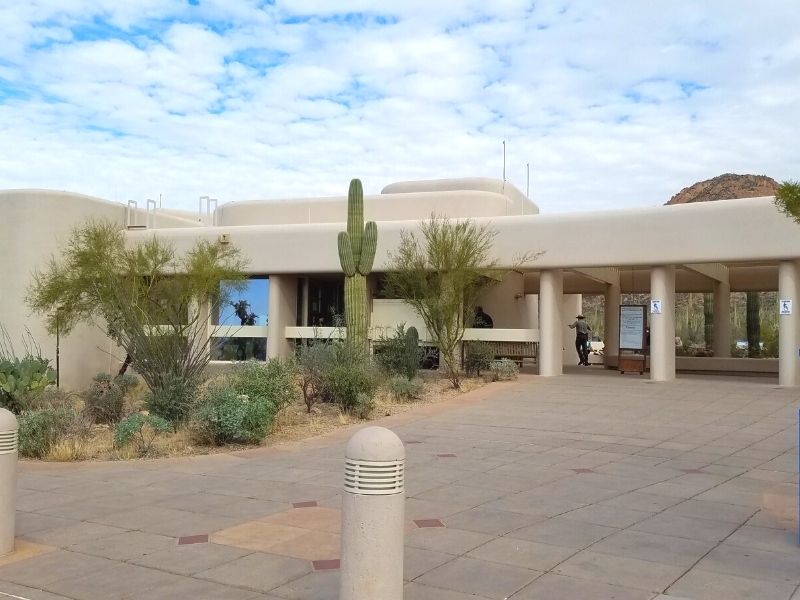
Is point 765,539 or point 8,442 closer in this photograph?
point 8,442

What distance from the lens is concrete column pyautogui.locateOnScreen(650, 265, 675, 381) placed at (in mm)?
20344

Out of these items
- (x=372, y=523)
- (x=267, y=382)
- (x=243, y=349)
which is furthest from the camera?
(x=243, y=349)

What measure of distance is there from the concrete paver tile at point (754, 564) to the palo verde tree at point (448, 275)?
12.9 meters

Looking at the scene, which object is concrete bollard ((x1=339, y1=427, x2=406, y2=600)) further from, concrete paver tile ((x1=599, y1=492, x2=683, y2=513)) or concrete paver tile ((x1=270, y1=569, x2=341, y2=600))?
concrete paver tile ((x1=599, y1=492, x2=683, y2=513))

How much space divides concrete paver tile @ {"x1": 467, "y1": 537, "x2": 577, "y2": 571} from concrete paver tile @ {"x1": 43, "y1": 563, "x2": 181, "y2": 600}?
2388mm

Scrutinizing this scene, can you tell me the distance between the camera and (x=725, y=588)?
5.36 meters

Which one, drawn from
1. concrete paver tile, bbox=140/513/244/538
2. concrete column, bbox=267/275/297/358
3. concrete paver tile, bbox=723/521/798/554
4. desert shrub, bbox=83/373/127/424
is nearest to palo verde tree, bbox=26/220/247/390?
concrete column, bbox=267/275/297/358

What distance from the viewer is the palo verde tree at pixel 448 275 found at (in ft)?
66.1

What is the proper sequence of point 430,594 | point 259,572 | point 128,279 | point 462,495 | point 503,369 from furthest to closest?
1. point 128,279
2. point 503,369
3. point 462,495
4. point 259,572
5. point 430,594

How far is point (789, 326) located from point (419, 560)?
15902 mm

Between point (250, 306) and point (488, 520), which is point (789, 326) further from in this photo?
point (250, 306)

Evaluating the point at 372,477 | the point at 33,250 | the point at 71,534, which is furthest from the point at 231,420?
the point at 33,250

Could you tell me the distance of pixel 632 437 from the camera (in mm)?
12523

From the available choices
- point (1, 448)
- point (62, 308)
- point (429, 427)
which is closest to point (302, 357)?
point (429, 427)
